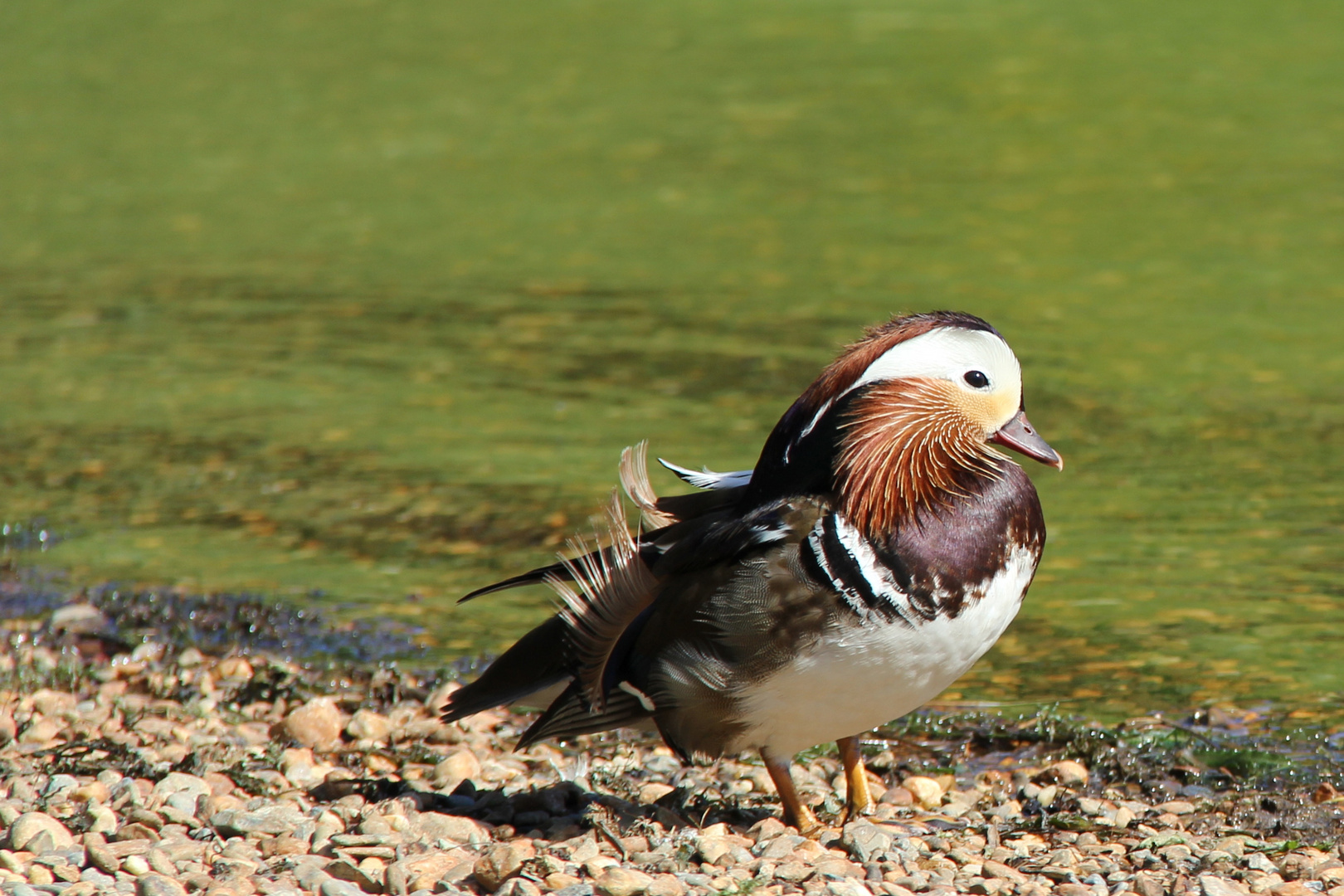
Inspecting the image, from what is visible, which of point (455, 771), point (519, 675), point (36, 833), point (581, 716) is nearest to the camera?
point (36, 833)

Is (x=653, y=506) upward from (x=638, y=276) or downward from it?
upward

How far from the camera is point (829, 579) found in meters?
4.04

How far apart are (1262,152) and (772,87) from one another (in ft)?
16.2

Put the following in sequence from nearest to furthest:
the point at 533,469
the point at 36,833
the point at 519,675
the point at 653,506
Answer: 1. the point at 36,833
2. the point at 519,675
3. the point at 653,506
4. the point at 533,469

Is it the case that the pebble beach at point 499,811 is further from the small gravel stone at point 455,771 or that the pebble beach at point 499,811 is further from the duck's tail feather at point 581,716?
the duck's tail feather at point 581,716

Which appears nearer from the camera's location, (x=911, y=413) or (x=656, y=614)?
(x=911, y=413)

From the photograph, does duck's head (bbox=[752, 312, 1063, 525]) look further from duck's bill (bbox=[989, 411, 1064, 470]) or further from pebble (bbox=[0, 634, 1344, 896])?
pebble (bbox=[0, 634, 1344, 896])

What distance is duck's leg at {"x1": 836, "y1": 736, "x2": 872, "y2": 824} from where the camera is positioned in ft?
15.0

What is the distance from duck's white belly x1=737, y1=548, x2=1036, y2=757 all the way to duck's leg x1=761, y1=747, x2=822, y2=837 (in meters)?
0.13

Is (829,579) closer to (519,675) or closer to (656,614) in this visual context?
(656,614)

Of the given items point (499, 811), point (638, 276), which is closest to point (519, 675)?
point (499, 811)

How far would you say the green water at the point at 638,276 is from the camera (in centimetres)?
686

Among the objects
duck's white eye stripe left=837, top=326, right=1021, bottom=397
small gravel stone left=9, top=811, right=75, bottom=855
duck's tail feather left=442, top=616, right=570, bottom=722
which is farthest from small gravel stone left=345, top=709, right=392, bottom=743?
duck's white eye stripe left=837, top=326, right=1021, bottom=397

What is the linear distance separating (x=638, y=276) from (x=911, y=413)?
24.9ft
